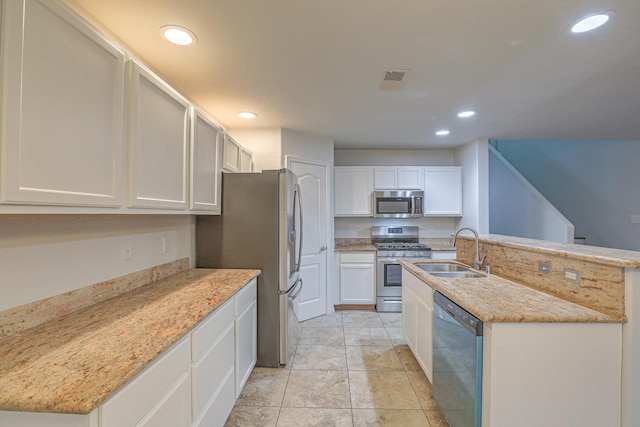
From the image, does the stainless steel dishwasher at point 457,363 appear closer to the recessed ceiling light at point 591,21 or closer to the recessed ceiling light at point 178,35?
the recessed ceiling light at point 591,21

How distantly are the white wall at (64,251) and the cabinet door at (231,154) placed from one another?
86 cm

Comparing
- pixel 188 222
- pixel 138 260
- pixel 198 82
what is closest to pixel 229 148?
pixel 198 82

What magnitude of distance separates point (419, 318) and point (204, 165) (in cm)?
215

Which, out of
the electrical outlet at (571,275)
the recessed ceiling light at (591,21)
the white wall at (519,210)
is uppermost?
the recessed ceiling light at (591,21)

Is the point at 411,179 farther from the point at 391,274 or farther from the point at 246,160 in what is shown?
the point at 246,160

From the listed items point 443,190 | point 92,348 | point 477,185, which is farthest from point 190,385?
point 443,190

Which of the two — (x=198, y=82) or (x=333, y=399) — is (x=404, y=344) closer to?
(x=333, y=399)

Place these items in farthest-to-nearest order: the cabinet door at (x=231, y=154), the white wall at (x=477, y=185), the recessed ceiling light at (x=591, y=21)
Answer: the white wall at (x=477, y=185) → the cabinet door at (x=231, y=154) → the recessed ceiling light at (x=591, y=21)

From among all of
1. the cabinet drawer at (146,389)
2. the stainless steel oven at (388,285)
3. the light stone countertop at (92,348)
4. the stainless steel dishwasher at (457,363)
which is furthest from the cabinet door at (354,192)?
the cabinet drawer at (146,389)

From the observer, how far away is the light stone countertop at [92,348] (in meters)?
0.79

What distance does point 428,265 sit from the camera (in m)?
2.76

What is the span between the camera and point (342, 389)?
7.29 feet

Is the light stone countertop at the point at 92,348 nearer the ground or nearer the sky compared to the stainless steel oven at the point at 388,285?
nearer the sky

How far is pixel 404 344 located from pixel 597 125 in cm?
344
